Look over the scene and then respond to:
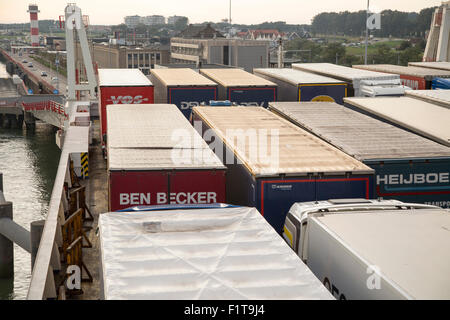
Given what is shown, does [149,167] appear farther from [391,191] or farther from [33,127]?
[33,127]

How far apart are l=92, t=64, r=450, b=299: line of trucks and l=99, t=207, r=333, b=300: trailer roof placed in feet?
0.07

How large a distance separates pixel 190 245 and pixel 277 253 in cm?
111

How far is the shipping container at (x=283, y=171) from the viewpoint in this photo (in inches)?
424

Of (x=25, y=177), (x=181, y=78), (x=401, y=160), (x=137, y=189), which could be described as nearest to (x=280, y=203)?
(x=137, y=189)

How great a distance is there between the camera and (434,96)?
70.2 ft

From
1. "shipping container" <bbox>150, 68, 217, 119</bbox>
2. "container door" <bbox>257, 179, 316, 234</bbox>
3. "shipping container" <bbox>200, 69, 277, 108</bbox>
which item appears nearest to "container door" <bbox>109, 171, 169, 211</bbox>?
"container door" <bbox>257, 179, 316, 234</bbox>

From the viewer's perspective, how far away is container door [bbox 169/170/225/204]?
36.5ft

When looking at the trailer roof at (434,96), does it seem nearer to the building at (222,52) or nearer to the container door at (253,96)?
the container door at (253,96)

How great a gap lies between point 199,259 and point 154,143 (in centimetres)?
646

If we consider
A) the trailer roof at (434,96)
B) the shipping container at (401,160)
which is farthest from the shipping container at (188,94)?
the shipping container at (401,160)

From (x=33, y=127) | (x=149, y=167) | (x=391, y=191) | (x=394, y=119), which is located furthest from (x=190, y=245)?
(x=33, y=127)

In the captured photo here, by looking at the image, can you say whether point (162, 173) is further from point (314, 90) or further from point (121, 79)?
point (121, 79)
